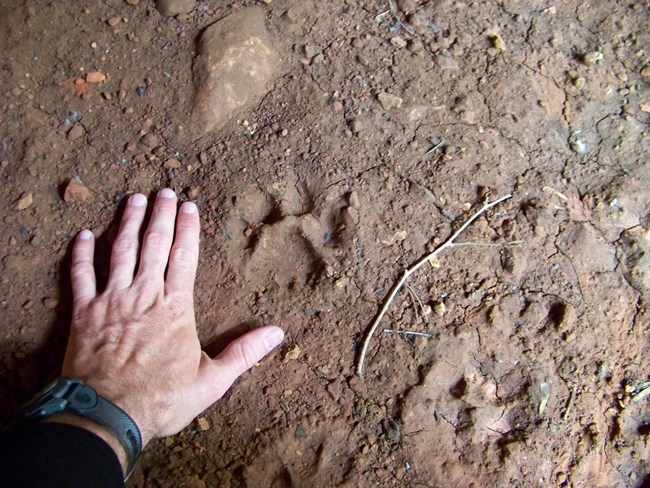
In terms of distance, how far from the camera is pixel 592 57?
84.0 inches

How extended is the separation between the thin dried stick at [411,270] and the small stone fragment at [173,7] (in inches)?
49.5

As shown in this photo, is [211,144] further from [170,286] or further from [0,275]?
[0,275]

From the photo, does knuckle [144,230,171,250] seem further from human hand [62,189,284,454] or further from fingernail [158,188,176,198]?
fingernail [158,188,176,198]

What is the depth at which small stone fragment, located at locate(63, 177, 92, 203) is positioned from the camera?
72.2 inches

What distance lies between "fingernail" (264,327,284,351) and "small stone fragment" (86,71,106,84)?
1.09 meters

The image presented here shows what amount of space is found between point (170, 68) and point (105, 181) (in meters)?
0.47

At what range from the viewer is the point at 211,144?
1.93 m

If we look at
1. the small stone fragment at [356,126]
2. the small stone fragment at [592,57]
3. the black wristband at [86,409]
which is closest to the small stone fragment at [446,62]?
the small stone fragment at [356,126]

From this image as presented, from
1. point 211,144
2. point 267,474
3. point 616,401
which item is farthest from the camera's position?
point 211,144

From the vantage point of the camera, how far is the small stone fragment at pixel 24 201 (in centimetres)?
183

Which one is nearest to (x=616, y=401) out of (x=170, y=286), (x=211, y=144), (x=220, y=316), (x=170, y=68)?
(x=220, y=316)

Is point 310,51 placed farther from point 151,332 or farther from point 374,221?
point 151,332

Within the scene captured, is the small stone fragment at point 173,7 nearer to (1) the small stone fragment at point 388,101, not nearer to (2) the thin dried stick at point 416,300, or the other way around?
(1) the small stone fragment at point 388,101

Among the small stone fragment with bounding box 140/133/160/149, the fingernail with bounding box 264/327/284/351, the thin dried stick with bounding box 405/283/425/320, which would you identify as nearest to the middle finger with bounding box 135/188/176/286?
the small stone fragment with bounding box 140/133/160/149
